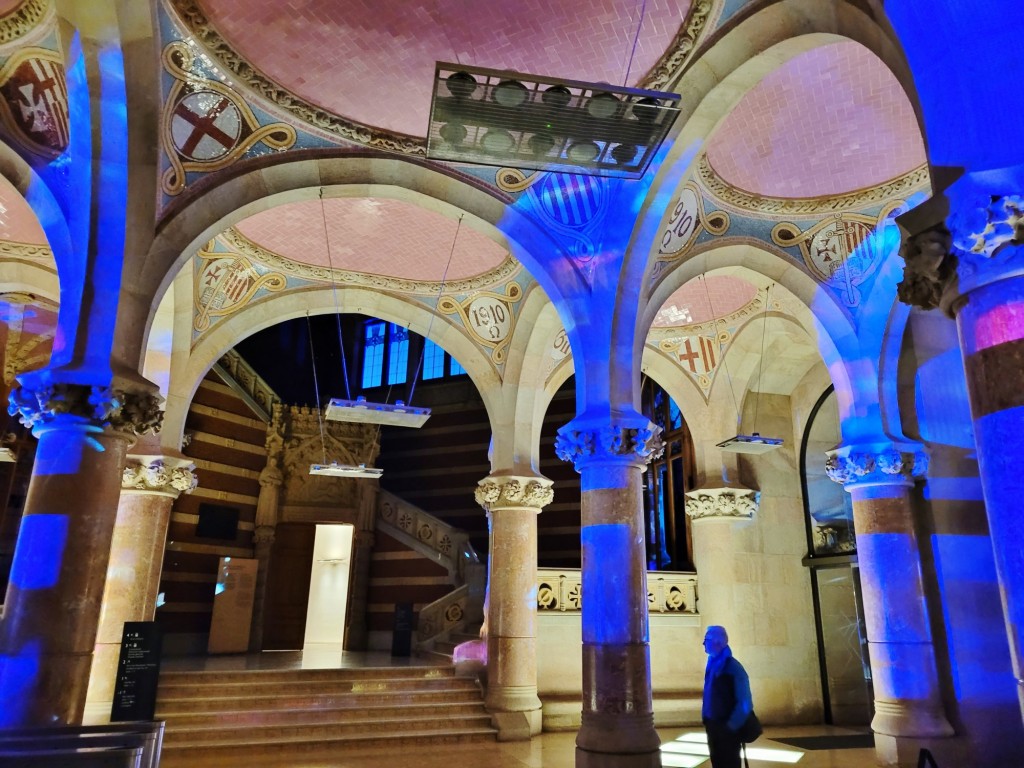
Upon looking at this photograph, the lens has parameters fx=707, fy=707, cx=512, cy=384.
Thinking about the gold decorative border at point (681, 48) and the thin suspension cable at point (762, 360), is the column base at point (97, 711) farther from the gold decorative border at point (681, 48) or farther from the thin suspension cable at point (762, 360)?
the thin suspension cable at point (762, 360)

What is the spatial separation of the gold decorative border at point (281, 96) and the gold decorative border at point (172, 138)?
7.1 inches

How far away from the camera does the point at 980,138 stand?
9.85 ft

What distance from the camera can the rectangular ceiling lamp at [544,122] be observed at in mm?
3945

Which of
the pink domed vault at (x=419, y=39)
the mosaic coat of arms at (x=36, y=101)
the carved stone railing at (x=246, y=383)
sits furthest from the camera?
the carved stone railing at (x=246, y=383)

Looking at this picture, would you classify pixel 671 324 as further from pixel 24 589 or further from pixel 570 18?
pixel 24 589

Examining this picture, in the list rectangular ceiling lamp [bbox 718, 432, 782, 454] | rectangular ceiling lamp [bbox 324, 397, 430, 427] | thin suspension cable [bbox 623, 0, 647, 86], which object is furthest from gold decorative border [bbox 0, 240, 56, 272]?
rectangular ceiling lamp [bbox 718, 432, 782, 454]

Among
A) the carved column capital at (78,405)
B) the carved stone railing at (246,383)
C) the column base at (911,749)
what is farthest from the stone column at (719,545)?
the carved stone railing at (246,383)

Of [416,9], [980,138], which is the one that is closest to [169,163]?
[416,9]

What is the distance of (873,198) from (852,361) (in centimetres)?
186

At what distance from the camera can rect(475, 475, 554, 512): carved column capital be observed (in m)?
9.67

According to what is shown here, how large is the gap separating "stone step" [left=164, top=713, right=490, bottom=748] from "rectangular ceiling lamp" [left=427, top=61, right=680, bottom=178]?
22.6ft

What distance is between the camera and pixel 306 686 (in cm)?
914

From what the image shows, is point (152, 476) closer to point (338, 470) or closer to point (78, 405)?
point (338, 470)

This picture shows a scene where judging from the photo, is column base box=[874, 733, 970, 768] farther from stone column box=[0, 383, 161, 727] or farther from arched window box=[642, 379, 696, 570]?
stone column box=[0, 383, 161, 727]
